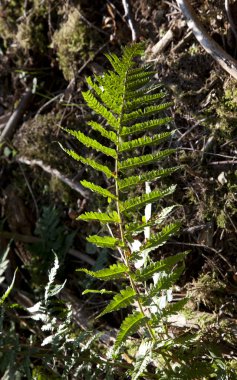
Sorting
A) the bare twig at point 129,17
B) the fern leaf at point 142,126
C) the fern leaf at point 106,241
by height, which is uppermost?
the bare twig at point 129,17

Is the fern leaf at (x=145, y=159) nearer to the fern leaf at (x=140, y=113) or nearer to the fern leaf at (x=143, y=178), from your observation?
the fern leaf at (x=143, y=178)

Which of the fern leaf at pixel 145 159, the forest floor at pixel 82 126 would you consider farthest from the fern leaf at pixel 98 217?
the forest floor at pixel 82 126

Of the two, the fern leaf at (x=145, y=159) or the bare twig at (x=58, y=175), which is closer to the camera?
the fern leaf at (x=145, y=159)

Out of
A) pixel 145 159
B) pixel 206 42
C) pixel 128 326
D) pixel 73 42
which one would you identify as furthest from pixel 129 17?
pixel 128 326

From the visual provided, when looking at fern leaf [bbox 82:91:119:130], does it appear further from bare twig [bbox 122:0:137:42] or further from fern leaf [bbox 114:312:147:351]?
bare twig [bbox 122:0:137:42]

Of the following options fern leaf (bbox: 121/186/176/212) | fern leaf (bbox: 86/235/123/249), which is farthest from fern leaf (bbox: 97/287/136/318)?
fern leaf (bbox: 121/186/176/212)

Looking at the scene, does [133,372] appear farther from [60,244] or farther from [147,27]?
[147,27]

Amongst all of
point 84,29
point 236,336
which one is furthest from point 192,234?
point 84,29
